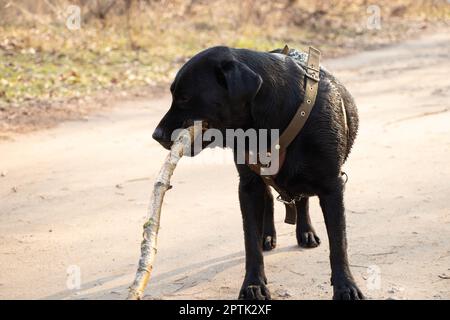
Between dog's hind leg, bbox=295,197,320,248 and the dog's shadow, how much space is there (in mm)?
78

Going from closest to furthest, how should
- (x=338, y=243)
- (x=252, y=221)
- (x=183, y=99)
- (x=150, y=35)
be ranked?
1. (x=183, y=99)
2. (x=338, y=243)
3. (x=252, y=221)
4. (x=150, y=35)

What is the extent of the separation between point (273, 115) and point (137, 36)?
1015 cm

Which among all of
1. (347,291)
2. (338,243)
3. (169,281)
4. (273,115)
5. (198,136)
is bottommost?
(169,281)

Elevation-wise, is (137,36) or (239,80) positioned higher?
(239,80)

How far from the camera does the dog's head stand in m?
3.63

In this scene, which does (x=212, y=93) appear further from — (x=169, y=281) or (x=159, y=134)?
(x=169, y=281)

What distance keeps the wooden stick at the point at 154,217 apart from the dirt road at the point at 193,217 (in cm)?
76

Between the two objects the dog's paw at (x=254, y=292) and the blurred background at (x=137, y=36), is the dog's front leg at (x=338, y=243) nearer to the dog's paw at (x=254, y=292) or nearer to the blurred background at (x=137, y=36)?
the dog's paw at (x=254, y=292)

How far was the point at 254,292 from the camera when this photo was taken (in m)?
3.93

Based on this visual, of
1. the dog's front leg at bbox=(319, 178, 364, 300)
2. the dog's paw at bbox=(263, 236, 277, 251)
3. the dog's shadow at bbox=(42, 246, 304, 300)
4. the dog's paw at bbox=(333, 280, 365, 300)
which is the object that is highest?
the dog's front leg at bbox=(319, 178, 364, 300)

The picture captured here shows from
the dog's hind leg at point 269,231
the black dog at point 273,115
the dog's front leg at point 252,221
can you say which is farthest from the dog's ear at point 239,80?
the dog's hind leg at point 269,231

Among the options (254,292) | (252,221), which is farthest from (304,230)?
(254,292)

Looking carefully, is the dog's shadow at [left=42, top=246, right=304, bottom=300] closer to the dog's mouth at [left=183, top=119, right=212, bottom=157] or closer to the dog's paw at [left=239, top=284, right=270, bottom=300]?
the dog's paw at [left=239, top=284, right=270, bottom=300]

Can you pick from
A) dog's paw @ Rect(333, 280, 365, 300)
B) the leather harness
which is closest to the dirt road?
dog's paw @ Rect(333, 280, 365, 300)
